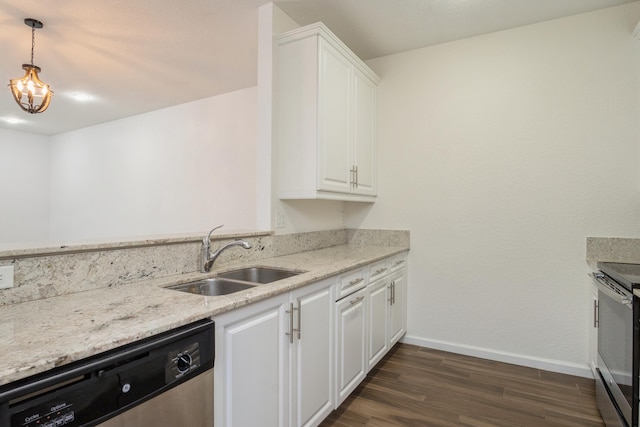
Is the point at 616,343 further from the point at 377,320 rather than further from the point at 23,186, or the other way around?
the point at 23,186

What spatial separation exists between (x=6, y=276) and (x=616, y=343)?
8.95ft

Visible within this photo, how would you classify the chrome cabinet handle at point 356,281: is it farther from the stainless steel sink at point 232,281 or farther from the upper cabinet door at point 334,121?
the upper cabinet door at point 334,121

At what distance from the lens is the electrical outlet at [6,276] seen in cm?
119

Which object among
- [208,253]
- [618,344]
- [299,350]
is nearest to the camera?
[299,350]

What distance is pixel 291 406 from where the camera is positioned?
1.59m

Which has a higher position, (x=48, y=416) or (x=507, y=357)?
(x=48, y=416)

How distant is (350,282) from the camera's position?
6.94ft

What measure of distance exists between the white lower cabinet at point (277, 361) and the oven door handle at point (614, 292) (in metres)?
1.38

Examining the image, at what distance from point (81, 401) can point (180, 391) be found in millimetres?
289

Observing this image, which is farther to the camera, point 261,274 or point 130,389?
point 261,274

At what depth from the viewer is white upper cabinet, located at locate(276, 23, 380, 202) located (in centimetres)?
235

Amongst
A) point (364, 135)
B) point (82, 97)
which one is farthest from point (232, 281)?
point (82, 97)

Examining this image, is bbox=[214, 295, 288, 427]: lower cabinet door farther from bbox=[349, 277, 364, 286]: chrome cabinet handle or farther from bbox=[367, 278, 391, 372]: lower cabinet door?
bbox=[367, 278, 391, 372]: lower cabinet door

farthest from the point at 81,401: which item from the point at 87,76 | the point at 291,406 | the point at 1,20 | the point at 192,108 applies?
the point at 192,108
